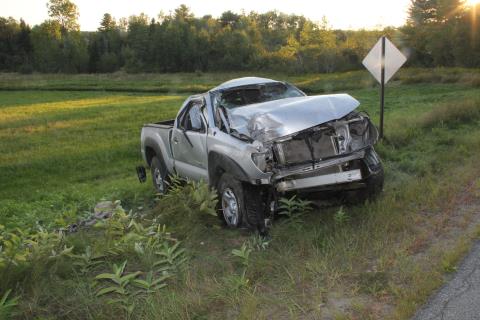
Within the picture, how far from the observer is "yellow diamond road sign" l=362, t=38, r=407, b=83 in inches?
460

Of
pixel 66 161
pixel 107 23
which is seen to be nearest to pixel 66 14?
pixel 107 23

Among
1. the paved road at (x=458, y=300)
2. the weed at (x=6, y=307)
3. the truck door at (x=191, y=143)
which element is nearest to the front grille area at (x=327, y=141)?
the truck door at (x=191, y=143)

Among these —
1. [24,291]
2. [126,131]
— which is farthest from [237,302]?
[126,131]

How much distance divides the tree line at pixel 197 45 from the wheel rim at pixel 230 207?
190 feet

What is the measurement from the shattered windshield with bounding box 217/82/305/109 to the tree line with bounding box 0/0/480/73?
55884mm

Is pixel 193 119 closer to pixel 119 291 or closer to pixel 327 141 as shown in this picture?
Answer: pixel 327 141

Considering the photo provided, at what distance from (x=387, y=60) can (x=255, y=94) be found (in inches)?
195

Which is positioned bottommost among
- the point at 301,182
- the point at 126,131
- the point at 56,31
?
the point at 126,131

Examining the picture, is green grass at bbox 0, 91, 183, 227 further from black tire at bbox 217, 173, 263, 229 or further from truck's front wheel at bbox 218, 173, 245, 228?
black tire at bbox 217, 173, 263, 229

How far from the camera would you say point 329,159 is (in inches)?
Result: 251

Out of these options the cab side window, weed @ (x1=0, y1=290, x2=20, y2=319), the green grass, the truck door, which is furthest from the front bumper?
the green grass

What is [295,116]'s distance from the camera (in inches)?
249

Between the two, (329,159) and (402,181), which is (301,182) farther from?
(402,181)

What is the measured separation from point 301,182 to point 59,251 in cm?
290
